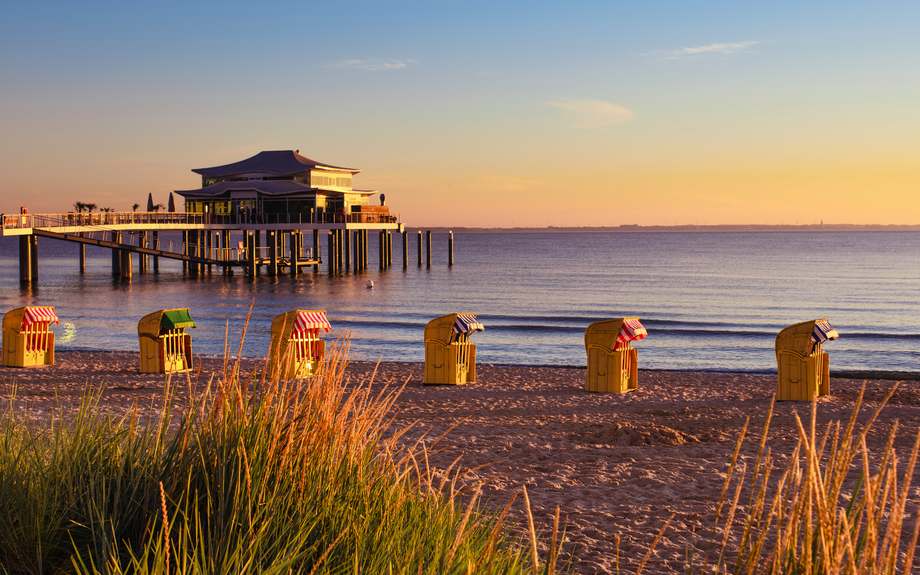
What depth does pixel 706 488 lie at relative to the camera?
259 inches

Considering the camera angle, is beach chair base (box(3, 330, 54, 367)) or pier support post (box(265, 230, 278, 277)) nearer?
beach chair base (box(3, 330, 54, 367))

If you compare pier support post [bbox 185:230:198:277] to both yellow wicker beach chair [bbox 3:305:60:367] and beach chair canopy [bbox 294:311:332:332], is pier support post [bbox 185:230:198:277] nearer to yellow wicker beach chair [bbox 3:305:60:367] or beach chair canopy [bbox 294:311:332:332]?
yellow wicker beach chair [bbox 3:305:60:367]

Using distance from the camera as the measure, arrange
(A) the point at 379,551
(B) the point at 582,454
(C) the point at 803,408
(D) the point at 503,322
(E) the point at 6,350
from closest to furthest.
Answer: (A) the point at 379,551
(B) the point at 582,454
(C) the point at 803,408
(E) the point at 6,350
(D) the point at 503,322

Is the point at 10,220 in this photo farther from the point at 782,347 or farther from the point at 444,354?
the point at 782,347

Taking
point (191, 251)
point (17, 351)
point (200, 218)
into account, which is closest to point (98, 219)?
point (200, 218)

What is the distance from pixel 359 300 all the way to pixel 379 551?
32652 millimetres

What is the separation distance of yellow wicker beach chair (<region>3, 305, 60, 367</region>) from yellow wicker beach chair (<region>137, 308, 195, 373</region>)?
2.00m

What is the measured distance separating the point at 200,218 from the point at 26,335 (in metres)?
38.8

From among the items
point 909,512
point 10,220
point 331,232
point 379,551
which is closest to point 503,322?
point 909,512

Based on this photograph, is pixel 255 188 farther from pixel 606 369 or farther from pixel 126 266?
pixel 606 369

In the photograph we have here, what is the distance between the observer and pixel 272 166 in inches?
2269

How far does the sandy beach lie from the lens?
5.69 metres

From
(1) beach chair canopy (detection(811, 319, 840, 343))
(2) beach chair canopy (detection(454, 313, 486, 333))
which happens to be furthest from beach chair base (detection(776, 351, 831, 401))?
(2) beach chair canopy (detection(454, 313, 486, 333))

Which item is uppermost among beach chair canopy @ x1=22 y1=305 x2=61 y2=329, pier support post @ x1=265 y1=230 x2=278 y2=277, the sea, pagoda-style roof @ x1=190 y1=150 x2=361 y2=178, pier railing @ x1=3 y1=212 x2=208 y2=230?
pagoda-style roof @ x1=190 y1=150 x2=361 y2=178
